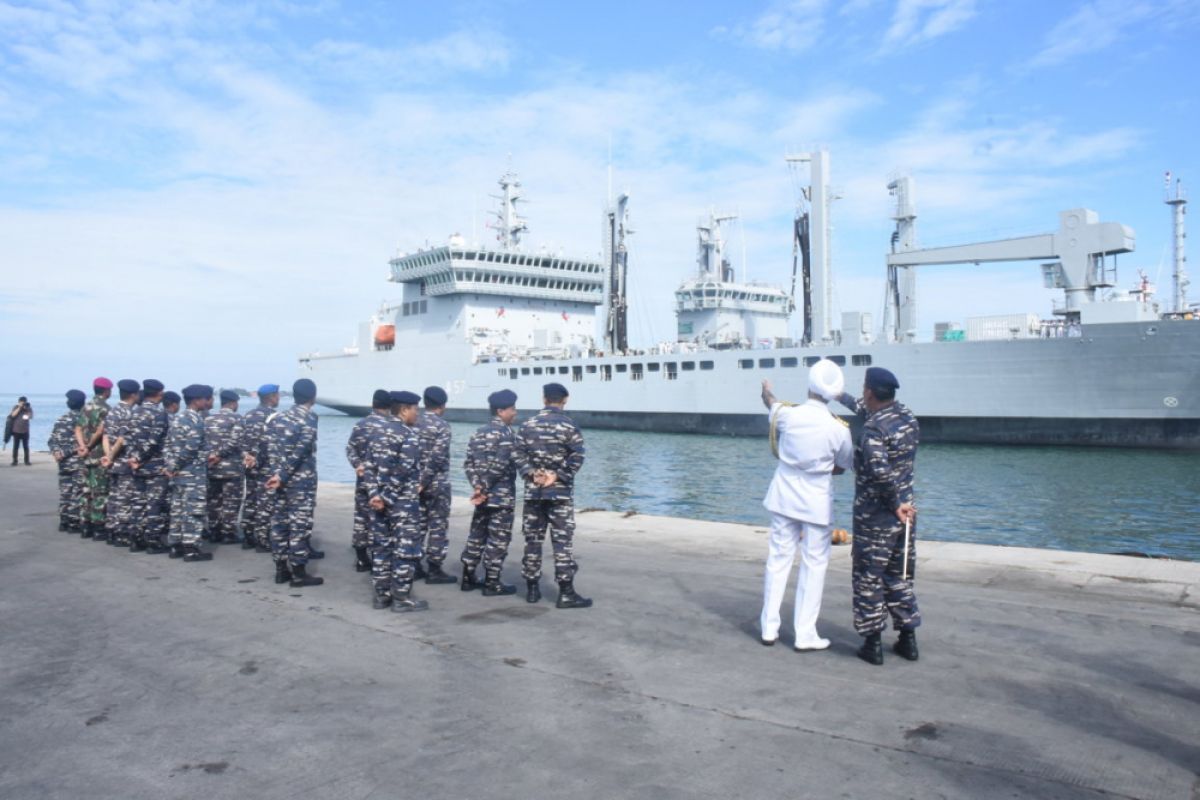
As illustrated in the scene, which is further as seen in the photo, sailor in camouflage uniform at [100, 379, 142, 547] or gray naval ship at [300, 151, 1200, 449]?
gray naval ship at [300, 151, 1200, 449]

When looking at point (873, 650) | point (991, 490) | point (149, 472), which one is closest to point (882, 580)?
point (873, 650)

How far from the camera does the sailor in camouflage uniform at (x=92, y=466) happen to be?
32.2ft

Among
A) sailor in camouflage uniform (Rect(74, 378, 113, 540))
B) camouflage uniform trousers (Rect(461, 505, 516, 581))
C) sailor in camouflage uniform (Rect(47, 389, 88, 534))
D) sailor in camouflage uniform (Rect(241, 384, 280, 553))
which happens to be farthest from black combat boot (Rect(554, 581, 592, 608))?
sailor in camouflage uniform (Rect(47, 389, 88, 534))

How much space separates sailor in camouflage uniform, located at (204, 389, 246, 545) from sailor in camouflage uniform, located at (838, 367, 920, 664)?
6.41 m

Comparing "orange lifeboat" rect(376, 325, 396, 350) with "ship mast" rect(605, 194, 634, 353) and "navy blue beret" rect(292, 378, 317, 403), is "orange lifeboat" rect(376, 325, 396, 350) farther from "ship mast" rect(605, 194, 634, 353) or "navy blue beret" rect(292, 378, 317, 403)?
"navy blue beret" rect(292, 378, 317, 403)

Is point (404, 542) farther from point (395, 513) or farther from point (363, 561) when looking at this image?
point (363, 561)

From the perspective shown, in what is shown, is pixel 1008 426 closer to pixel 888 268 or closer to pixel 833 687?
pixel 888 268

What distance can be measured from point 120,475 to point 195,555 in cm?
158

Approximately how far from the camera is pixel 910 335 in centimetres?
3425

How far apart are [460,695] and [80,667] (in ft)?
7.53

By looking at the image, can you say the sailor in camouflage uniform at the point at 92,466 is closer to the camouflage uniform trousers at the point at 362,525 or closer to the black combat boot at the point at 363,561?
the camouflage uniform trousers at the point at 362,525

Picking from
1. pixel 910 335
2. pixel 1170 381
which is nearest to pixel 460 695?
pixel 1170 381

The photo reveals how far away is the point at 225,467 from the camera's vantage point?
938 cm

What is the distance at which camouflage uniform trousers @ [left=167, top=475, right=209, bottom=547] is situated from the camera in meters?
8.43
